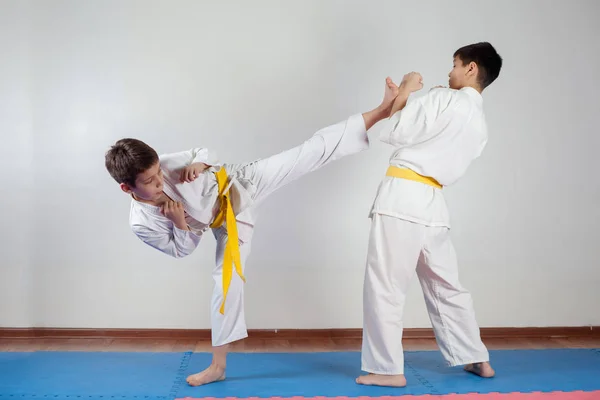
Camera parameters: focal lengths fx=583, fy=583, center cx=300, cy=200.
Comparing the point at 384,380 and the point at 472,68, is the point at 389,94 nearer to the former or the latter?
the point at 472,68

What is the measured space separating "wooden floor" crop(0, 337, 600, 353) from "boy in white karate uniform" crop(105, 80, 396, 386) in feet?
2.56

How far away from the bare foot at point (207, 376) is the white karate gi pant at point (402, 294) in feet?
2.26

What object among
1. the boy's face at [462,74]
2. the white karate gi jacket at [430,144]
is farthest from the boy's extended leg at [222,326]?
the boy's face at [462,74]

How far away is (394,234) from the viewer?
273 centimetres

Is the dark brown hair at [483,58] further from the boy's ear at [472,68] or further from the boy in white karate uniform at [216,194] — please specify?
the boy in white karate uniform at [216,194]

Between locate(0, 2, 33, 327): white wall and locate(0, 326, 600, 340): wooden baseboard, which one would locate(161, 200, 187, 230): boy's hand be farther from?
locate(0, 2, 33, 327): white wall

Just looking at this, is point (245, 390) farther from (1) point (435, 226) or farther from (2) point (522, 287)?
(2) point (522, 287)

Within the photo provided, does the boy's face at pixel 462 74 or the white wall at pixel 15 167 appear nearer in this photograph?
the boy's face at pixel 462 74

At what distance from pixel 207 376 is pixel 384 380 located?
0.83 meters

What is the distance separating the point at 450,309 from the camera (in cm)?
285

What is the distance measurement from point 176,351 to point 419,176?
1759 mm

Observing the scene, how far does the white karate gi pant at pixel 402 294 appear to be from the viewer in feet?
8.93

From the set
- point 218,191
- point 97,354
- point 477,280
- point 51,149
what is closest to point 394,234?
point 218,191

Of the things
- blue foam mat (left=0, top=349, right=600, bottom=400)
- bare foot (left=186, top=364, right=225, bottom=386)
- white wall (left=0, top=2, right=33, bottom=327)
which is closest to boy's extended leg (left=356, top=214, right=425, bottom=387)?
blue foam mat (left=0, top=349, right=600, bottom=400)
